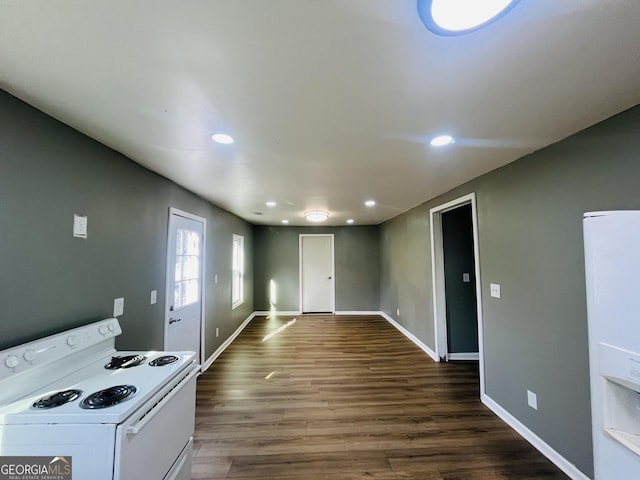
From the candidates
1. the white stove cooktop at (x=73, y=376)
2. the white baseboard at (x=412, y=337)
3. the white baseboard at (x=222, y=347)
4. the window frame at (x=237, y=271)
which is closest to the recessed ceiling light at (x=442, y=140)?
the white stove cooktop at (x=73, y=376)

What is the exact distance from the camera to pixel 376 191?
10.7 ft

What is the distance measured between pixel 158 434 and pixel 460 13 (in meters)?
2.10

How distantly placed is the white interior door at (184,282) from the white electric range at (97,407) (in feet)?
3.67

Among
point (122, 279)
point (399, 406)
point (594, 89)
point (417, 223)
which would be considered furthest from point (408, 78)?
point (417, 223)

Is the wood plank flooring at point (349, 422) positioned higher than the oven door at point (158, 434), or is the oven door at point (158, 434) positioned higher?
the oven door at point (158, 434)

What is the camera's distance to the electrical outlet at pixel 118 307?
1.97m

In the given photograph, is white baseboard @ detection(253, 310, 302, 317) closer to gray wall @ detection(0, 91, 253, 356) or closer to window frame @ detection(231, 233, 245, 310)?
window frame @ detection(231, 233, 245, 310)

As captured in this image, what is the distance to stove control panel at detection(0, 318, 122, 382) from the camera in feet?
3.84

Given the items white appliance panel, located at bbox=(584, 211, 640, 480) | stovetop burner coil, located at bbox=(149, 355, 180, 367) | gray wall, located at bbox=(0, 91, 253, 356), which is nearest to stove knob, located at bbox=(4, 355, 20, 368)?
gray wall, located at bbox=(0, 91, 253, 356)

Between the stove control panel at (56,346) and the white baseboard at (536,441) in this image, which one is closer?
the stove control panel at (56,346)

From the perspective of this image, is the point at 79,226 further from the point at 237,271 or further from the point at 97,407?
the point at 237,271

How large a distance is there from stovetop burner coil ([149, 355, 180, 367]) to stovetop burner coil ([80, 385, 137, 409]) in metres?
0.28

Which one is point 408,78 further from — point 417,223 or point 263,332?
point 263,332

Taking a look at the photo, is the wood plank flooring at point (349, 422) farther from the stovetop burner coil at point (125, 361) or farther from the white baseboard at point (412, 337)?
the stovetop burner coil at point (125, 361)
